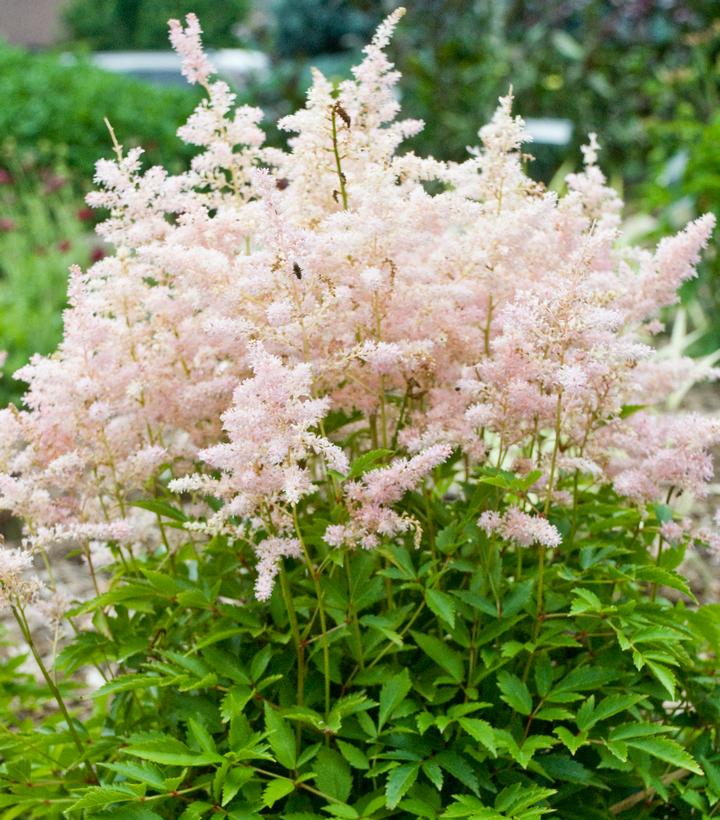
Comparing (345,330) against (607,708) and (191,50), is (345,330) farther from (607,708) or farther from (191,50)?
(607,708)

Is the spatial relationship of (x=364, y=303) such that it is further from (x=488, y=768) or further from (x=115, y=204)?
(x=488, y=768)

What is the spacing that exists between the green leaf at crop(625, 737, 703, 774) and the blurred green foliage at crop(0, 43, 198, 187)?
26.8 feet

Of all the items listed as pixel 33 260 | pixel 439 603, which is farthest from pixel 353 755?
pixel 33 260

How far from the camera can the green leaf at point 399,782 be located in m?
1.68

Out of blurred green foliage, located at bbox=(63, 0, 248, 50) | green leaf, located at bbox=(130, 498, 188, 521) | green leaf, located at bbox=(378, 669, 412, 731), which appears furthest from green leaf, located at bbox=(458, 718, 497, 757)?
blurred green foliage, located at bbox=(63, 0, 248, 50)

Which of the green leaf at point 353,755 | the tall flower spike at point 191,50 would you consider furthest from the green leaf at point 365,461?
the tall flower spike at point 191,50

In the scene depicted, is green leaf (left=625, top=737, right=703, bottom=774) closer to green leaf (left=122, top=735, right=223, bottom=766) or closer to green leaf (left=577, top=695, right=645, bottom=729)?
green leaf (left=577, top=695, right=645, bottom=729)

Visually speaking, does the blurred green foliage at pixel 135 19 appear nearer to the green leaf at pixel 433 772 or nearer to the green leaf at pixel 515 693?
the green leaf at pixel 515 693

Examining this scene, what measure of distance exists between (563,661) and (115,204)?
1260 millimetres

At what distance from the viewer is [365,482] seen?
1902mm

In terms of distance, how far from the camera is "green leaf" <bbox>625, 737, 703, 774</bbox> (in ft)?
5.81

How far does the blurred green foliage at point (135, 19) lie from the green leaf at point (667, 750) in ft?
65.0

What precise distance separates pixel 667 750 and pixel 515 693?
26cm

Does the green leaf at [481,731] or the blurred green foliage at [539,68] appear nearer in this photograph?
the green leaf at [481,731]
